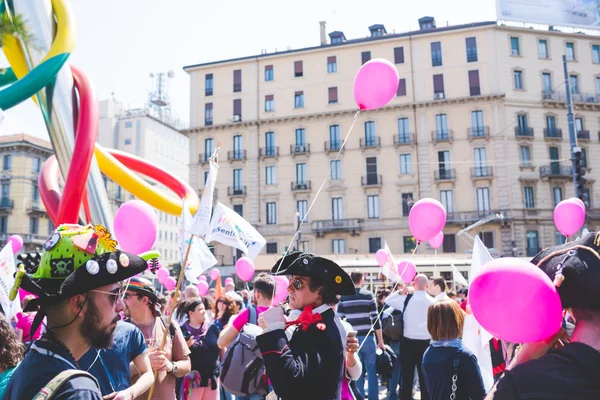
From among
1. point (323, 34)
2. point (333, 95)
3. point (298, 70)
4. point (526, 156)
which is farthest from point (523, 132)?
point (323, 34)

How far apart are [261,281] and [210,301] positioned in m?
2.64

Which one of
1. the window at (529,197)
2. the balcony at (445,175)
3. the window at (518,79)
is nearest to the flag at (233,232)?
the balcony at (445,175)

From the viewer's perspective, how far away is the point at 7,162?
4653cm

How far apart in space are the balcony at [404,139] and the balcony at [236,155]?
38.7 feet

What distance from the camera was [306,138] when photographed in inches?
1500

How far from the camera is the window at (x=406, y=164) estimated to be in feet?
117

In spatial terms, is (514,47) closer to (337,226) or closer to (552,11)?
(552,11)

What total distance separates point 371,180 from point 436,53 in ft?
35.1

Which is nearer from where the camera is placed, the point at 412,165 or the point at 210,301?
the point at 210,301

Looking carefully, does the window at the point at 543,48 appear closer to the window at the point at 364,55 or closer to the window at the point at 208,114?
the window at the point at 364,55

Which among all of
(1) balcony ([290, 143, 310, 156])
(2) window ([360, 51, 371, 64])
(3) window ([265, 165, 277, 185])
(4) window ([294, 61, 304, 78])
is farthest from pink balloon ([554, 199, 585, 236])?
(4) window ([294, 61, 304, 78])

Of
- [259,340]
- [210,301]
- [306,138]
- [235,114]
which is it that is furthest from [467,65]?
[259,340]

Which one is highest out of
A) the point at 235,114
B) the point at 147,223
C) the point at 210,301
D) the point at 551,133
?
the point at 235,114

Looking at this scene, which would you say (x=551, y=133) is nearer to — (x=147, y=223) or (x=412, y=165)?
(x=412, y=165)
